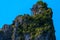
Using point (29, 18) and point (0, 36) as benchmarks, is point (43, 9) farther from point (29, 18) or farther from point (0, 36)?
point (0, 36)

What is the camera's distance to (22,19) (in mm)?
84000

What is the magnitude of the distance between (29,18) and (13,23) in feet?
11.9

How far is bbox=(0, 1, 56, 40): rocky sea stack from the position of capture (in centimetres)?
8106

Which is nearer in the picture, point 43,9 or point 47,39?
point 47,39

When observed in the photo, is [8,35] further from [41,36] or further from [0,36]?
[41,36]

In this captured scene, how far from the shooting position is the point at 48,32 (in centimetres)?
8125

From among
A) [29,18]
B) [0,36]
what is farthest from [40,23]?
[0,36]

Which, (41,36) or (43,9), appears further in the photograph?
(43,9)

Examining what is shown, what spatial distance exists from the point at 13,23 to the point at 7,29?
2067 millimetres

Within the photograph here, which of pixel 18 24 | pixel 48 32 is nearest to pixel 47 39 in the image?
pixel 48 32

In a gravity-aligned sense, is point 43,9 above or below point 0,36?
above

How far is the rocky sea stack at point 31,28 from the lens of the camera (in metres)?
81.1

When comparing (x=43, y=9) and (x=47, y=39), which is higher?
(x=43, y=9)

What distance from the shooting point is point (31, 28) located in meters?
82.2
